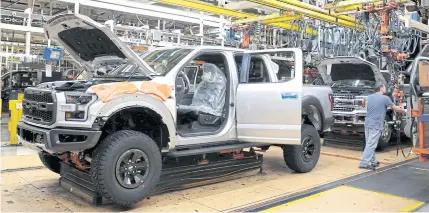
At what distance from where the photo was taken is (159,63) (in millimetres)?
4863

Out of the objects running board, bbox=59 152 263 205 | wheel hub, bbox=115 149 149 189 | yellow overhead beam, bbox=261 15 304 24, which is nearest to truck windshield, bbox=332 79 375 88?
yellow overhead beam, bbox=261 15 304 24

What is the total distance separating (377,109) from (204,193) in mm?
3500

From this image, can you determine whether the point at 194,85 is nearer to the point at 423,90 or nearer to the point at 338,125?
the point at 423,90

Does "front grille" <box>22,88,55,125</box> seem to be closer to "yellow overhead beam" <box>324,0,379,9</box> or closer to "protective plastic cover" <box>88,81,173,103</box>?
"protective plastic cover" <box>88,81,173,103</box>

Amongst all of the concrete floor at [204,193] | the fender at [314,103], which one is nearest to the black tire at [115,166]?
the concrete floor at [204,193]

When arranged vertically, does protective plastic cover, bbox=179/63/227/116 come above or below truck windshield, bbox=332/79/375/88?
below

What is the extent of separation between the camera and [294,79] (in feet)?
17.2

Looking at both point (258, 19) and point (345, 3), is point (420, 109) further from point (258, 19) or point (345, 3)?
point (258, 19)

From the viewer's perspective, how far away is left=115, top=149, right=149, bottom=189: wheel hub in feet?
13.2

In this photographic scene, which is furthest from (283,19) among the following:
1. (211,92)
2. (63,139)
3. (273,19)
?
(63,139)

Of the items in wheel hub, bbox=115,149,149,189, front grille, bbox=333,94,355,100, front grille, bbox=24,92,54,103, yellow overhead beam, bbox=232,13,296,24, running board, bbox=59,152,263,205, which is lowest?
running board, bbox=59,152,263,205

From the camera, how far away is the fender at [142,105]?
155 inches

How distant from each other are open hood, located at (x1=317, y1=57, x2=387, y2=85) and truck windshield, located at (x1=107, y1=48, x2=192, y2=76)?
482 centimetres

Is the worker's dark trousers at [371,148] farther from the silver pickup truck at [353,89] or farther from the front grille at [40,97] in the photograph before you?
the front grille at [40,97]
